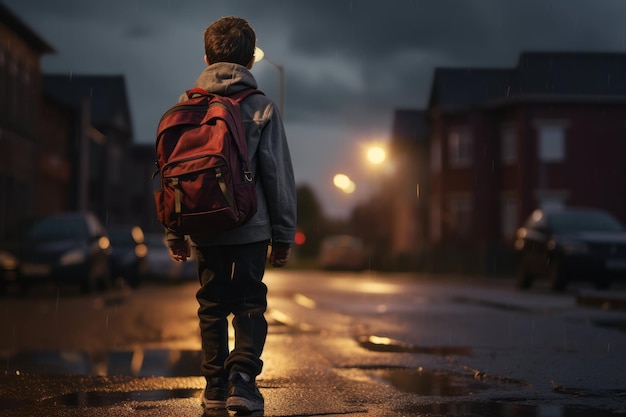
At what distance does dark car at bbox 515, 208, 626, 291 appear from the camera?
18.3 meters

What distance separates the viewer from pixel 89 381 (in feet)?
19.9

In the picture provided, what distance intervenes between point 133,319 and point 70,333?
1840 millimetres

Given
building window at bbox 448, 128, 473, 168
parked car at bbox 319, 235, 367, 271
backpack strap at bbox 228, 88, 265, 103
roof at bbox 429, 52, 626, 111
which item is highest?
roof at bbox 429, 52, 626, 111

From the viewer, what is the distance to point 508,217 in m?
42.8

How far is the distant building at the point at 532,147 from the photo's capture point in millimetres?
41156

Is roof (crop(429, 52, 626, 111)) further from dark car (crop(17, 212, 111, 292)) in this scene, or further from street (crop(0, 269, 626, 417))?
street (crop(0, 269, 626, 417))

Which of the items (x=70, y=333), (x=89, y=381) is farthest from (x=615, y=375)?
(x=70, y=333)

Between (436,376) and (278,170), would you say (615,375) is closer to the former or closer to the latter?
(436,376)

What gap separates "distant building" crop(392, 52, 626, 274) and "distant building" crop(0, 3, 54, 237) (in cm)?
1534

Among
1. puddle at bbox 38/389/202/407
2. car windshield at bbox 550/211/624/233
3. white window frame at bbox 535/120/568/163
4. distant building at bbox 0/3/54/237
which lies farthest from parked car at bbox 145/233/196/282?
puddle at bbox 38/389/202/407

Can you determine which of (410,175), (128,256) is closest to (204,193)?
(128,256)

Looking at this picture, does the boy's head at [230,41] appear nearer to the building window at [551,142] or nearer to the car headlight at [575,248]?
the car headlight at [575,248]

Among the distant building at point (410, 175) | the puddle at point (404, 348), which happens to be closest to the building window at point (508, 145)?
the distant building at point (410, 175)

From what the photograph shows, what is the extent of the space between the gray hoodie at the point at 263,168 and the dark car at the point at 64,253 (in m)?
13.4
